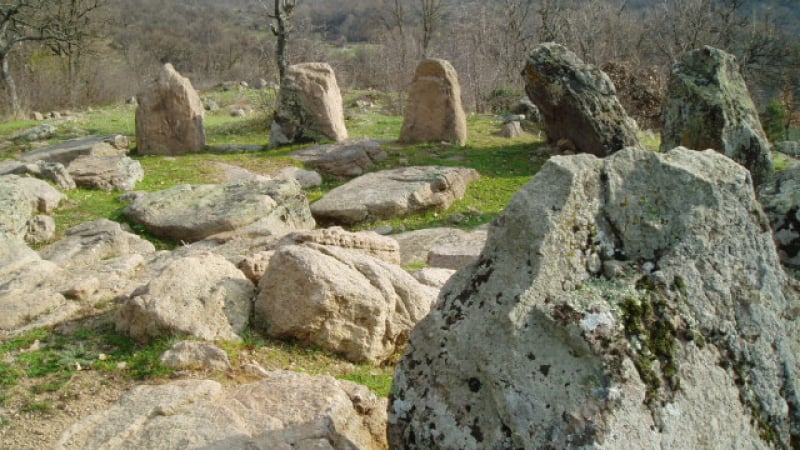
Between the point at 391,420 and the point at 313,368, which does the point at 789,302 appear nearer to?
the point at 391,420

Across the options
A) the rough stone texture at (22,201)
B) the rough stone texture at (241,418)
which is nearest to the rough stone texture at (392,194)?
the rough stone texture at (22,201)

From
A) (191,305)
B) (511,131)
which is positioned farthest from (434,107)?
(191,305)

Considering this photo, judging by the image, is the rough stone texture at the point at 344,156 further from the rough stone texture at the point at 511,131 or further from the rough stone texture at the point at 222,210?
the rough stone texture at the point at 511,131

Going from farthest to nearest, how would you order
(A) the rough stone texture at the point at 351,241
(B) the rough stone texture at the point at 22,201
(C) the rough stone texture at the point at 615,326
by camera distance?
(B) the rough stone texture at the point at 22,201
(A) the rough stone texture at the point at 351,241
(C) the rough stone texture at the point at 615,326

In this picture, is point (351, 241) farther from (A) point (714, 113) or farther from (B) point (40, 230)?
(A) point (714, 113)

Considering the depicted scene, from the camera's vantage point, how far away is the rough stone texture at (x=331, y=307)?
6832 mm

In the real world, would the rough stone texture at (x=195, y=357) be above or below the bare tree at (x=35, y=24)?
below

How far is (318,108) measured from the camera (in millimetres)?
19688

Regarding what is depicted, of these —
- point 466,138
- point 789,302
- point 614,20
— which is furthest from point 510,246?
point 614,20

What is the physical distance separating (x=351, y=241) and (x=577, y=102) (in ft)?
33.8

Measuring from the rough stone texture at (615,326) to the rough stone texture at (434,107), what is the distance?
51.1ft

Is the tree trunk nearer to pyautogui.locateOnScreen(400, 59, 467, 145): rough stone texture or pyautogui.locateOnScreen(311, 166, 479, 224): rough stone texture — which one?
pyautogui.locateOnScreen(400, 59, 467, 145): rough stone texture

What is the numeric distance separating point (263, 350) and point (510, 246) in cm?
373

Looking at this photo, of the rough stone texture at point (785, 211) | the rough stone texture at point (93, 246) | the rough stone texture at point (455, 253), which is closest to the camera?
the rough stone texture at point (785, 211)
